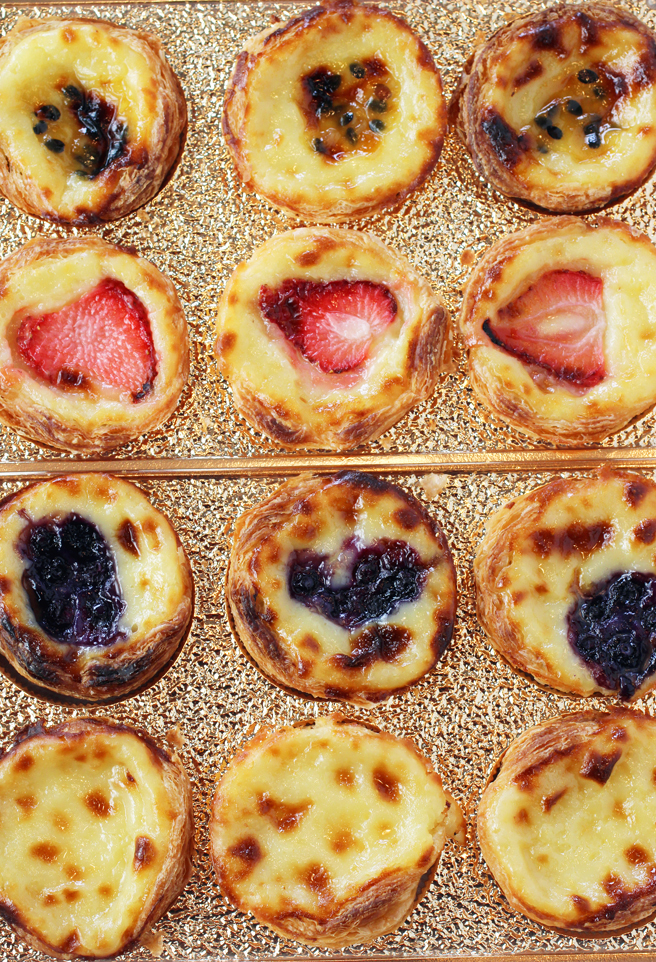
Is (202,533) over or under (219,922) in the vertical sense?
over

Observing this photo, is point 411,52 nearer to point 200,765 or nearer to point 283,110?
point 283,110

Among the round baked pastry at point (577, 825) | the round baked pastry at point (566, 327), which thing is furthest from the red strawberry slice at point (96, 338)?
the round baked pastry at point (577, 825)

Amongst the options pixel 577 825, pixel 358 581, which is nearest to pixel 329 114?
pixel 358 581

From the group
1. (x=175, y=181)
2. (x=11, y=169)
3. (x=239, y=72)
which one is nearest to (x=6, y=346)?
(x=11, y=169)

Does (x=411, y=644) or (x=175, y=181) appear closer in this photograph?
(x=411, y=644)

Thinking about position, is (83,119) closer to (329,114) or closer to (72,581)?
(329,114)

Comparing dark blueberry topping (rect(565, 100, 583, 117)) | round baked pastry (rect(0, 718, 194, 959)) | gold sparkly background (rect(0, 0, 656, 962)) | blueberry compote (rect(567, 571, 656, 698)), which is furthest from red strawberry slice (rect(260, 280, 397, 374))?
round baked pastry (rect(0, 718, 194, 959))

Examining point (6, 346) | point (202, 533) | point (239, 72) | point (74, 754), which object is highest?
point (239, 72)
